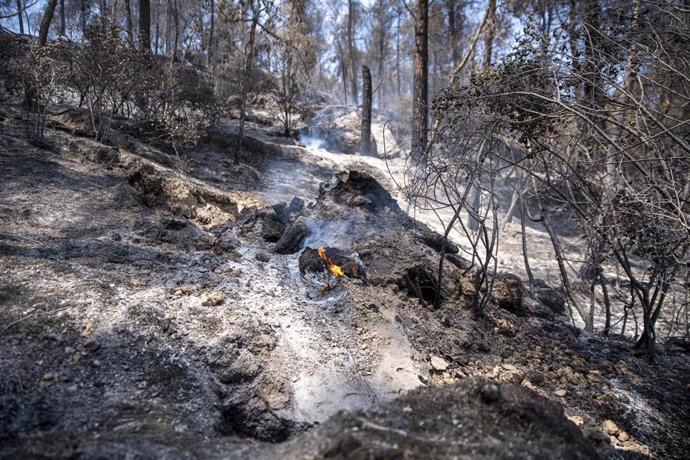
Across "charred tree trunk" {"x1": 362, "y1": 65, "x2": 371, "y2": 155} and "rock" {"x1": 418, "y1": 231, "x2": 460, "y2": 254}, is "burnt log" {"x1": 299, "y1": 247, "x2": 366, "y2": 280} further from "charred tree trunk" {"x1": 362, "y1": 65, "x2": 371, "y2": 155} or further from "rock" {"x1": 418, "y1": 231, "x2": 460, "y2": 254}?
"charred tree trunk" {"x1": 362, "y1": 65, "x2": 371, "y2": 155}

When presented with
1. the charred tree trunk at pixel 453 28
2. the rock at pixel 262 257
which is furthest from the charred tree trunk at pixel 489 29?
the rock at pixel 262 257

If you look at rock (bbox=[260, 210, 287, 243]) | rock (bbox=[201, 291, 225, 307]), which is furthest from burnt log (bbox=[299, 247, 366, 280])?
rock (bbox=[201, 291, 225, 307])

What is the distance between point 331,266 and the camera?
3.92 meters

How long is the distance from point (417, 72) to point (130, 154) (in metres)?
6.34

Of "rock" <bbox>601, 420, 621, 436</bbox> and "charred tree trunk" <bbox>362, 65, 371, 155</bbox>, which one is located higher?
"charred tree trunk" <bbox>362, 65, 371, 155</bbox>

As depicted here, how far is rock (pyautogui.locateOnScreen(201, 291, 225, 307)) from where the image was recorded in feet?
10.4

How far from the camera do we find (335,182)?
5262 millimetres

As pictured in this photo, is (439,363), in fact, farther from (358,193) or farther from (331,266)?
(358,193)

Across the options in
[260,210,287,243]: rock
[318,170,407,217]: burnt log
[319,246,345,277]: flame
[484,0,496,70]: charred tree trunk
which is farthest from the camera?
[484,0,496,70]: charred tree trunk

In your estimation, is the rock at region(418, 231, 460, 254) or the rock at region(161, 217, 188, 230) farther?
the rock at region(418, 231, 460, 254)

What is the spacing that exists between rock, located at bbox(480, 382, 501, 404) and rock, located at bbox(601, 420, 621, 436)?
5.06ft

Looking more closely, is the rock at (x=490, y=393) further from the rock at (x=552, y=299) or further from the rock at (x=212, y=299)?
the rock at (x=552, y=299)

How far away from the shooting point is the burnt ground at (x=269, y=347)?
1709mm

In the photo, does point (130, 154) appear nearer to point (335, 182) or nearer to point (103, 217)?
point (103, 217)
